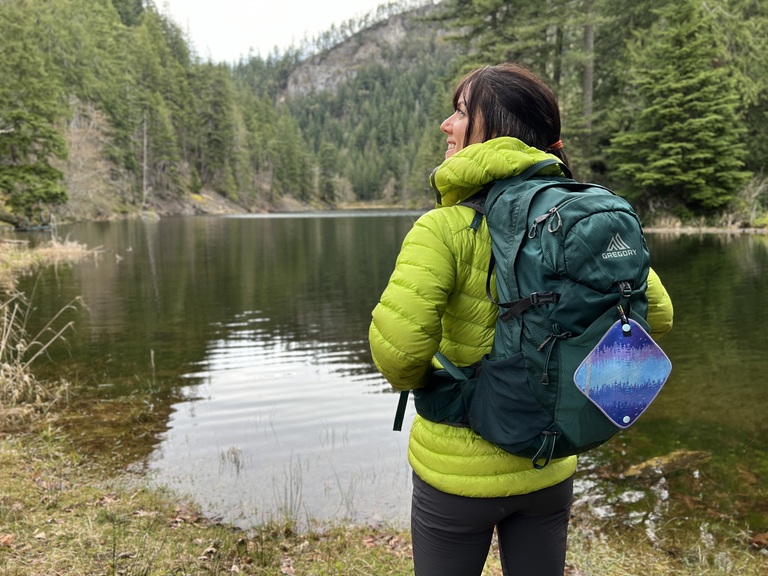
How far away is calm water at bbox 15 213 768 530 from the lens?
486 cm

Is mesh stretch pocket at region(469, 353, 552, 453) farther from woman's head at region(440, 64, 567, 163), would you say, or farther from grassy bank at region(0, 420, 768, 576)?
grassy bank at region(0, 420, 768, 576)

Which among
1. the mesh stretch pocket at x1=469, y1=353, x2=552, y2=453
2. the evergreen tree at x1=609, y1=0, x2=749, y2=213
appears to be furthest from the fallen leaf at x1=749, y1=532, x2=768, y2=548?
the evergreen tree at x1=609, y1=0, x2=749, y2=213

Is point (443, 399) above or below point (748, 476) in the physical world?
above

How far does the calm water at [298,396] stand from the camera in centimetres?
486

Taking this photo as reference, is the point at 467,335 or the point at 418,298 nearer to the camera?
the point at 418,298

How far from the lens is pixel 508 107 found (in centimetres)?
174

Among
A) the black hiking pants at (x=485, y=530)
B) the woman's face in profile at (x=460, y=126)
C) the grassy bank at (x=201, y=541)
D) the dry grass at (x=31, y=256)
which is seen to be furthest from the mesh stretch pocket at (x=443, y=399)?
the dry grass at (x=31, y=256)

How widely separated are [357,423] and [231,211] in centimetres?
7325

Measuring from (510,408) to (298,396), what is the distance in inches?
242

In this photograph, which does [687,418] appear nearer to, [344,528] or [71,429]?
[344,528]

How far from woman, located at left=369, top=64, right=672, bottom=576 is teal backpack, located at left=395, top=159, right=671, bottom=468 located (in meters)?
0.08

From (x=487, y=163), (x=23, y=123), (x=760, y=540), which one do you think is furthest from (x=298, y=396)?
(x=23, y=123)

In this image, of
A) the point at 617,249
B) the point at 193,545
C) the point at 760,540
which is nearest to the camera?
the point at 617,249

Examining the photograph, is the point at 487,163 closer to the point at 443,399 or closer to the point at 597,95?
the point at 443,399
